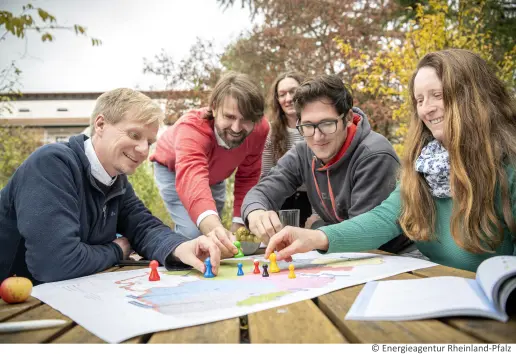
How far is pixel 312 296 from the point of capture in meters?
1.10

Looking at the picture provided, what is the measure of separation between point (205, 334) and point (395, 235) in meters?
1.11

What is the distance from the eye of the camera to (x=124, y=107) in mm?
1763

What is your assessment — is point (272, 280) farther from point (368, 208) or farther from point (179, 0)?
point (179, 0)

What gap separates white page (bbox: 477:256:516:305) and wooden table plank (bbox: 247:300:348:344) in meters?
0.32

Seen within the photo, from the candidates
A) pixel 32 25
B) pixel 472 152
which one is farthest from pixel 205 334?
pixel 32 25

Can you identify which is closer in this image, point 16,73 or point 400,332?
point 400,332

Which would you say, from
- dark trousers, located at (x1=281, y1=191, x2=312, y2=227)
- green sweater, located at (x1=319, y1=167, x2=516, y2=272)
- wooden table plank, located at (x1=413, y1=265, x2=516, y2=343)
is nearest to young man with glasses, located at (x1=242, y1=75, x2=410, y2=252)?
green sweater, located at (x1=319, y1=167, x2=516, y2=272)

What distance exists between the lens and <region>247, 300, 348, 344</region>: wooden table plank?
825mm

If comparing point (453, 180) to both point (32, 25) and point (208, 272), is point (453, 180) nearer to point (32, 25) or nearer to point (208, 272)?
point (208, 272)

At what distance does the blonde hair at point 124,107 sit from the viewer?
1.76 meters

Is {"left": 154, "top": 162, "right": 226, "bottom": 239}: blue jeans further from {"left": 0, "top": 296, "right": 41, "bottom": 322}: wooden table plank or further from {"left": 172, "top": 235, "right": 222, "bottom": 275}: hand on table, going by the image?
{"left": 0, "top": 296, "right": 41, "bottom": 322}: wooden table plank

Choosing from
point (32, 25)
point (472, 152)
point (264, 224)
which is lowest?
point (264, 224)

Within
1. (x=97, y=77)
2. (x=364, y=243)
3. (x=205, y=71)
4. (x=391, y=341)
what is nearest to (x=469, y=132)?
(x=364, y=243)

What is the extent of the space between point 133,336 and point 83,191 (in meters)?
0.95
